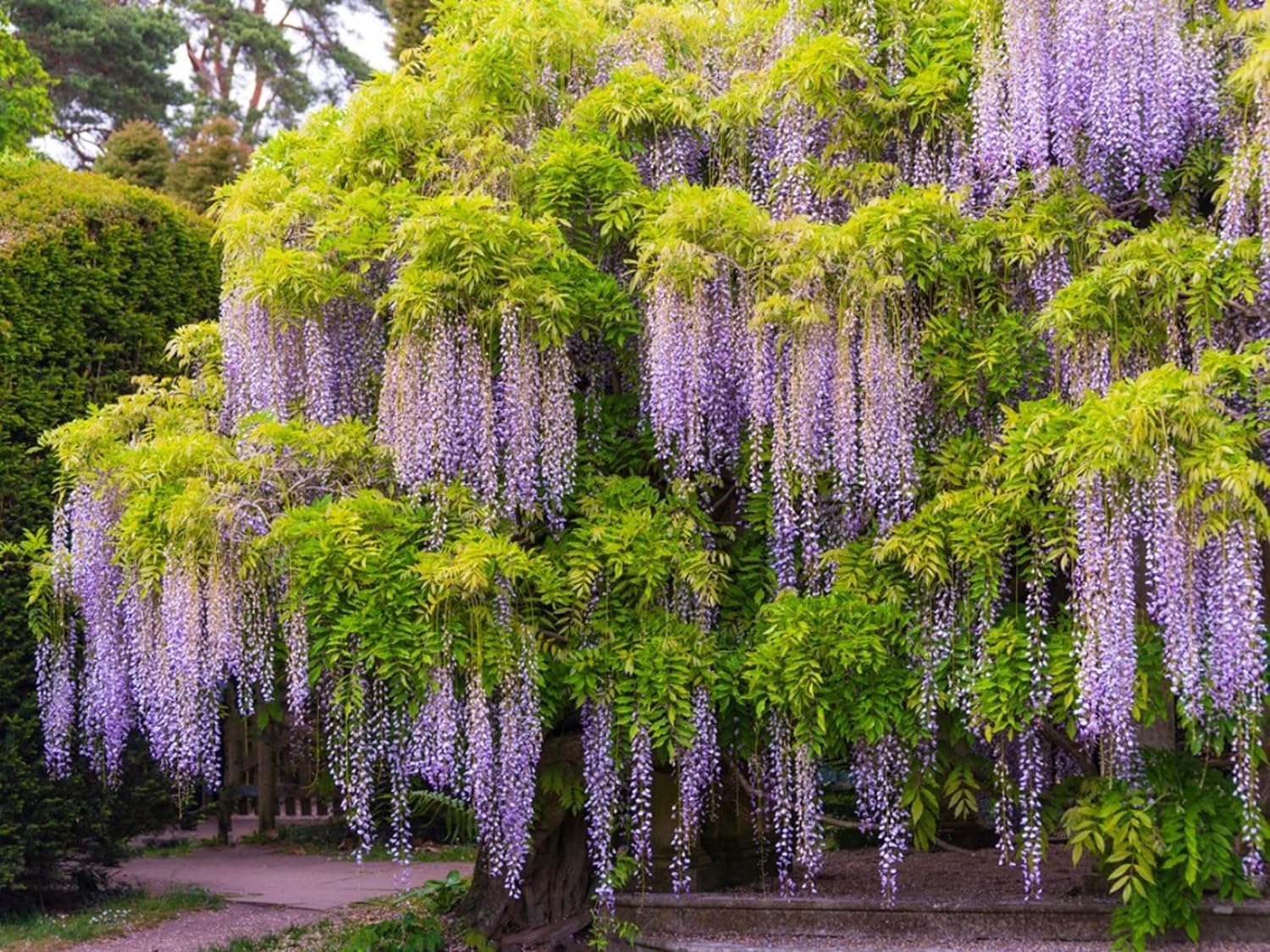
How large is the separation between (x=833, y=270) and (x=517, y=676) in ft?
7.67

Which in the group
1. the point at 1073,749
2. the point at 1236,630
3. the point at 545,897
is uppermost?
the point at 1236,630

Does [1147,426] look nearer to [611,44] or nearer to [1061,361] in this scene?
[1061,361]

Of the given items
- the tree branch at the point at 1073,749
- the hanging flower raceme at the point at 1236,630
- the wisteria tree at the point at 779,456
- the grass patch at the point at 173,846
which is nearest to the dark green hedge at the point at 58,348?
the wisteria tree at the point at 779,456

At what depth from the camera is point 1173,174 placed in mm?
6406

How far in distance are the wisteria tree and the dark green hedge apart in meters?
1.94

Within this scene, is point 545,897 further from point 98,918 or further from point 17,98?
point 17,98

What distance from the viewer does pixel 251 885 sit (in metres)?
10.8

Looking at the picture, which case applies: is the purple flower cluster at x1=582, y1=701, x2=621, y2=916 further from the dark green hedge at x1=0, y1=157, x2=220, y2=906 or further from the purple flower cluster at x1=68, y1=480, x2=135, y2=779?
the dark green hedge at x1=0, y1=157, x2=220, y2=906

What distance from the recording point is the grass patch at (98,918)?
8.34 meters

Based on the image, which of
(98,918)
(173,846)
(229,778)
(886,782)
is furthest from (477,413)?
(229,778)

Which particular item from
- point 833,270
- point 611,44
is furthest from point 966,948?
point 611,44

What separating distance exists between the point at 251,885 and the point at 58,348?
4.42 metres

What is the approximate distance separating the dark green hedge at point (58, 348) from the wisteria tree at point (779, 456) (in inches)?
76.4

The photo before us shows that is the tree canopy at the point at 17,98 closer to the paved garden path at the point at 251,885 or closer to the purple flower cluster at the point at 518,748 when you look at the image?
the paved garden path at the point at 251,885
